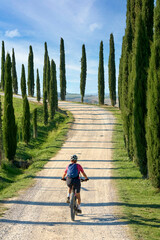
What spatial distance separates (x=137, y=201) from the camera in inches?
395

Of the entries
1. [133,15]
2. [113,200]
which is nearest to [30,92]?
[133,15]

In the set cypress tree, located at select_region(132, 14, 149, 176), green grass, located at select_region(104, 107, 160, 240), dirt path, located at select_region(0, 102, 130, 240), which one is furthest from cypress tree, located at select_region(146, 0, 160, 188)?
dirt path, located at select_region(0, 102, 130, 240)

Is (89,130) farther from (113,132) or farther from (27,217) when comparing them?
(27,217)

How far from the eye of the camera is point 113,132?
102 ft

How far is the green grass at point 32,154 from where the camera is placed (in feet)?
43.0

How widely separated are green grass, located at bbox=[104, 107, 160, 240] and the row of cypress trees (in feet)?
2.04

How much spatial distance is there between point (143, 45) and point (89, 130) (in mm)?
19215

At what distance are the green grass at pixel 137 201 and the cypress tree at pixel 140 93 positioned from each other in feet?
3.88

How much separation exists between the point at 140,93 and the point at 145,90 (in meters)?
0.30

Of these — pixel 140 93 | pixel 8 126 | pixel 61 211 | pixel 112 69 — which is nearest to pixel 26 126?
pixel 8 126

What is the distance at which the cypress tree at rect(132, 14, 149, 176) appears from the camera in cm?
1377

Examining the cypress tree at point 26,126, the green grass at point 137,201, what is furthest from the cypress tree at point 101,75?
the green grass at point 137,201

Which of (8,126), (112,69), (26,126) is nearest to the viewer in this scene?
(8,126)

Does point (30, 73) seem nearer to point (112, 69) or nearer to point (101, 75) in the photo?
point (101, 75)
